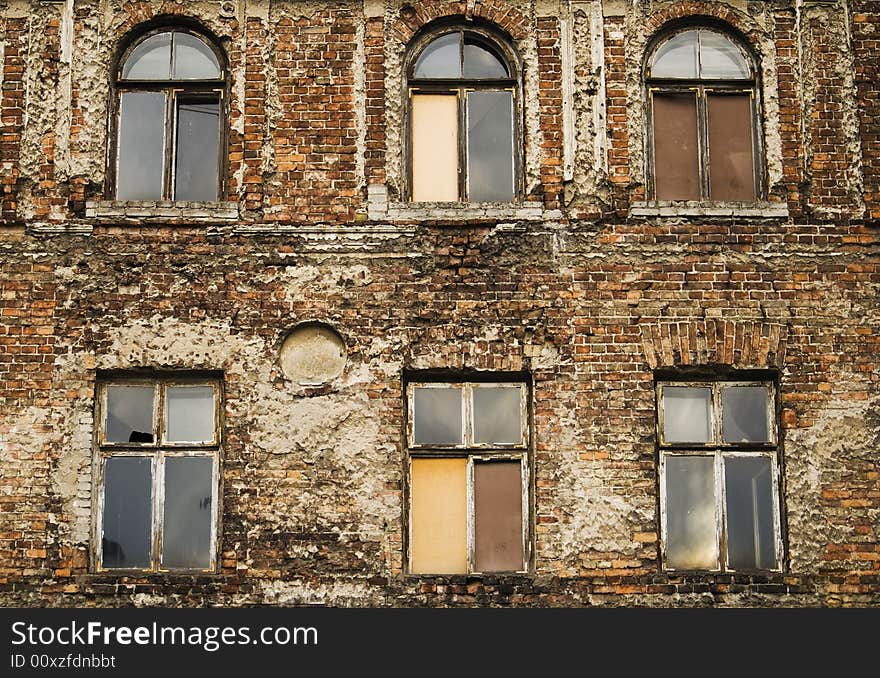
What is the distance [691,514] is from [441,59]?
4.43 meters


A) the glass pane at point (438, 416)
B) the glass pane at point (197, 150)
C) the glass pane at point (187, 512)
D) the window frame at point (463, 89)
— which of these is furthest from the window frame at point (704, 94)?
the glass pane at point (187, 512)

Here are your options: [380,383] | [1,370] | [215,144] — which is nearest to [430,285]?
[380,383]

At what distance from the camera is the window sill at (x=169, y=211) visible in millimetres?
12828

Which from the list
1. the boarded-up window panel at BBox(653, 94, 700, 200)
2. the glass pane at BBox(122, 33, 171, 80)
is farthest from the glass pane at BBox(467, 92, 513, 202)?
the glass pane at BBox(122, 33, 171, 80)

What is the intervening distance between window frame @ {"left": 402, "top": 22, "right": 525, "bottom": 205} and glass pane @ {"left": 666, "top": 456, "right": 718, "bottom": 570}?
8.68ft

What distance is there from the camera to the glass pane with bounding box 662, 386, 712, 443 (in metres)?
12.6

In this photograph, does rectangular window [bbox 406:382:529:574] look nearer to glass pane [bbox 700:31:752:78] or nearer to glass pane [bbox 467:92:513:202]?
glass pane [bbox 467:92:513:202]

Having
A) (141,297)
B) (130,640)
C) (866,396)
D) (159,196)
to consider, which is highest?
(159,196)

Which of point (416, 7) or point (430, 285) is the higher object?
point (416, 7)

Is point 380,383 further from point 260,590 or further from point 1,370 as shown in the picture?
point 1,370

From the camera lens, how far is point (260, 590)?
1208cm

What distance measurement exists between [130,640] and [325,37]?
17.3 feet

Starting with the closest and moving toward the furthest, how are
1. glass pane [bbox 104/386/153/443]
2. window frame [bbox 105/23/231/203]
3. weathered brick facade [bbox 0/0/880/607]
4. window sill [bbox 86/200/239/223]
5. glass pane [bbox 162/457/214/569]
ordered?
weathered brick facade [bbox 0/0/880/607] < glass pane [bbox 162/457/214/569] < glass pane [bbox 104/386/153/443] < window sill [bbox 86/200/239/223] < window frame [bbox 105/23/231/203]

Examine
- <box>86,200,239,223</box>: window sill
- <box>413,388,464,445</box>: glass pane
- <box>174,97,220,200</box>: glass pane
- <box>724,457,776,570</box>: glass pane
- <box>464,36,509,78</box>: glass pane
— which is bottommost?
<box>724,457,776,570</box>: glass pane
